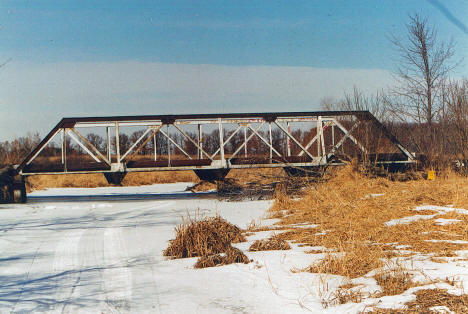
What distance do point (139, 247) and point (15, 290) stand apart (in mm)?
2777

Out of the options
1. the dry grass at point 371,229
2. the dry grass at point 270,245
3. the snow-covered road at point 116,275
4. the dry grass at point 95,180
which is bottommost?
the snow-covered road at point 116,275

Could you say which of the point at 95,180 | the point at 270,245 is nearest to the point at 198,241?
the point at 270,245

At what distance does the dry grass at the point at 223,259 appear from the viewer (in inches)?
265

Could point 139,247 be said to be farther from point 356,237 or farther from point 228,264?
point 356,237

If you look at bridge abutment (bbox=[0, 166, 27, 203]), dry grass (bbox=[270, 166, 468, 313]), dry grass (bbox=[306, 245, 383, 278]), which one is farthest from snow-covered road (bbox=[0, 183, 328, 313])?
bridge abutment (bbox=[0, 166, 27, 203])

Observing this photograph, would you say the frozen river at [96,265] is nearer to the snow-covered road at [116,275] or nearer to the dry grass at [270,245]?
the snow-covered road at [116,275]

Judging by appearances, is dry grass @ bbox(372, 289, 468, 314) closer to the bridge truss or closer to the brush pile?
the brush pile

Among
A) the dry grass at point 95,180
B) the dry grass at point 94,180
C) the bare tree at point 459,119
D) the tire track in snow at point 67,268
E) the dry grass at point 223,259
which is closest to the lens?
the tire track in snow at point 67,268

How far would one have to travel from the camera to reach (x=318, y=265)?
6062mm

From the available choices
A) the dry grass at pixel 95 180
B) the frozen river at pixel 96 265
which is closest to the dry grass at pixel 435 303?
the frozen river at pixel 96 265

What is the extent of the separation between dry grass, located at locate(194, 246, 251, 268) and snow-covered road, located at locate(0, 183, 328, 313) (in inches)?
6.3

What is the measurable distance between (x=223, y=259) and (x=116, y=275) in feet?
5.01

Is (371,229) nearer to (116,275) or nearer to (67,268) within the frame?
(116,275)

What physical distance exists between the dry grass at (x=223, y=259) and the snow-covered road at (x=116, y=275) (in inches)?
6.3
